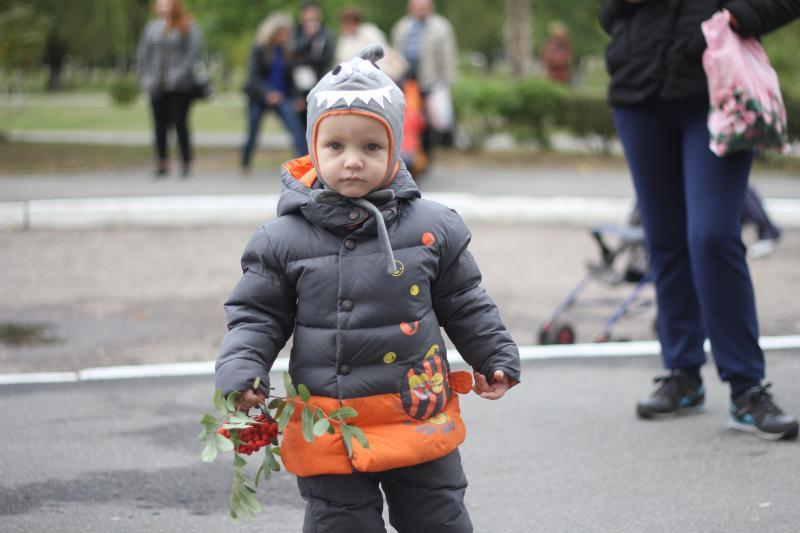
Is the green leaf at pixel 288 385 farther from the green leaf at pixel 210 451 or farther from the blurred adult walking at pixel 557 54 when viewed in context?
the blurred adult walking at pixel 557 54

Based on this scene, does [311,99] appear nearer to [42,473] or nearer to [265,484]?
[265,484]

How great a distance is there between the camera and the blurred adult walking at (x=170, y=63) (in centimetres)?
1306

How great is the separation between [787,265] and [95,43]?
96.8 ft

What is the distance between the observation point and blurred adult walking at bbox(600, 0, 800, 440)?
4.39 metres

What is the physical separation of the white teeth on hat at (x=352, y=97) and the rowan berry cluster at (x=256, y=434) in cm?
77

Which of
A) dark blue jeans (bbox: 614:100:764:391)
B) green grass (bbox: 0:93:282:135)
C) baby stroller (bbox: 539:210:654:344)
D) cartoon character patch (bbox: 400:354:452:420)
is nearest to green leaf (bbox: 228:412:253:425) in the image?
cartoon character patch (bbox: 400:354:452:420)

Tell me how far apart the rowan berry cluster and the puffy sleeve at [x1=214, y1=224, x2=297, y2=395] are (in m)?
0.12

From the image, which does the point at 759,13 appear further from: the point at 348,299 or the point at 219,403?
the point at 219,403

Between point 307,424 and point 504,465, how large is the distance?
Answer: 1.68 meters

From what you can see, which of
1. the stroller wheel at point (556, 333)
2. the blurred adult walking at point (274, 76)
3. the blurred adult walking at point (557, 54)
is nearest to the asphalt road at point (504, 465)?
the stroller wheel at point (556, 333)

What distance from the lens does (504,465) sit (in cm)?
439

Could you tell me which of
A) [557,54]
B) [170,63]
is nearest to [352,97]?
[170,63]

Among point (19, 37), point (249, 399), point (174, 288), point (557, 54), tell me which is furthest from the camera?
point (557, 54)

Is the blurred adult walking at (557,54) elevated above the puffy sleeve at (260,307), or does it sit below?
below
